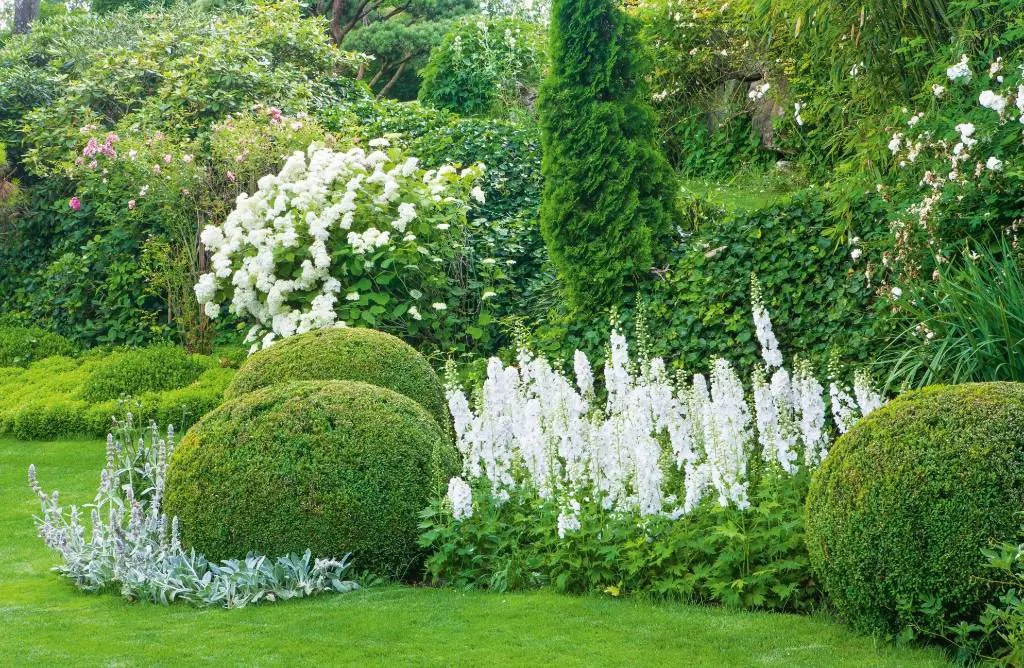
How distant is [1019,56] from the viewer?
6066mm

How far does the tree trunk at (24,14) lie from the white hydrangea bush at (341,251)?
→ 10.1 metres

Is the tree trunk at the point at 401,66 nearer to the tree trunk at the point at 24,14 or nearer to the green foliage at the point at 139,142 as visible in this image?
the tree trunk at the point at 24,14

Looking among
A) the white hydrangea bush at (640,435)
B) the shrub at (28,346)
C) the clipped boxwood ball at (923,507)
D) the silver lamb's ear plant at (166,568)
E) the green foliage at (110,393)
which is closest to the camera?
the clipped boxwood ball at (923,507)

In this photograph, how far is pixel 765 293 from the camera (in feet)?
23.5

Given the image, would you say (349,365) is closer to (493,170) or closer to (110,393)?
(110,393)

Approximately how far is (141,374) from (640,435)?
6397 mm

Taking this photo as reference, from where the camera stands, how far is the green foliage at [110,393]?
28.9 feet

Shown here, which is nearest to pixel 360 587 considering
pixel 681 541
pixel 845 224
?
pixel 681 541

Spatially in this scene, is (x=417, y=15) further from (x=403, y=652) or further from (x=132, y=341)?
(x=403, y=652)

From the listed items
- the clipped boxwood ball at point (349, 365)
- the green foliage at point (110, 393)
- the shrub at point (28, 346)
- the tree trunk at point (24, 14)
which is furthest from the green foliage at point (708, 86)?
the tree trunk at point (24, 14)

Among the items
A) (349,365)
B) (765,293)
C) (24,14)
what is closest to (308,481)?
(349,365)

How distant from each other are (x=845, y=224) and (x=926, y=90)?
109cm

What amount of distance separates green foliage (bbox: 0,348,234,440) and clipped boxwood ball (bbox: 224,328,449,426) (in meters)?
2.15

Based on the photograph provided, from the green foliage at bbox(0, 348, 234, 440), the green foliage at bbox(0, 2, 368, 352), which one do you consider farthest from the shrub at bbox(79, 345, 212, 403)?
the green foliage at bbox(0, 2, 368, 352)
